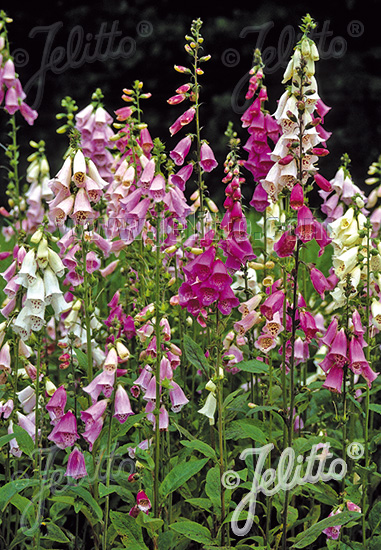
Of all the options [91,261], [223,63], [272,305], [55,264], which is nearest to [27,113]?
[91,261]

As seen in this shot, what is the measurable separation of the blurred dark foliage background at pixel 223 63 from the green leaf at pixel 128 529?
677 cm

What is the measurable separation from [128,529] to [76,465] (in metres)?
0.24

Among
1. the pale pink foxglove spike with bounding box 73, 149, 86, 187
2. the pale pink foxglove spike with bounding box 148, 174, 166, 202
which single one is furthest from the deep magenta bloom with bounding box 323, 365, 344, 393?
the pale pink foxglove spike with bounding box 73, 149, 86, 187

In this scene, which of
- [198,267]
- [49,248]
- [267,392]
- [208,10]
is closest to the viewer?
Result: [198,267]

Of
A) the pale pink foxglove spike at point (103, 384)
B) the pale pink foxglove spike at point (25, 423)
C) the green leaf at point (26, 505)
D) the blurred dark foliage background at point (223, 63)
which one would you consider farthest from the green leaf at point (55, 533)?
the blurred dark foliage background at point (223, 63)

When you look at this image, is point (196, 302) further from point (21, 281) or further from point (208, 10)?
point (208, 10)

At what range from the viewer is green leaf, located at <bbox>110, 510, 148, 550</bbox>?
2010 millimetres

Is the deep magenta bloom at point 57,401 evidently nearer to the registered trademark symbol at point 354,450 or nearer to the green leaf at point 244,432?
the green leaf at point 244,432

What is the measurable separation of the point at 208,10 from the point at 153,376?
7.78 m

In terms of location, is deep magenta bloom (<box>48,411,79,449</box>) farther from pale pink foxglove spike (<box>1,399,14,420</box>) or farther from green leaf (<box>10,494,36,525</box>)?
pale pink foxglove spike (<box>1,399,14,420</box>)

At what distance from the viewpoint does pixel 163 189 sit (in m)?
2.20

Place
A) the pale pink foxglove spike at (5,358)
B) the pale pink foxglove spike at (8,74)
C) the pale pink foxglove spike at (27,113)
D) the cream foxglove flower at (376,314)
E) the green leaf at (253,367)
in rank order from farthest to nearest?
the pale pink foxglove spike at (27,113) < the pale pink foxglove spike at (8,74) < the cream foxglove flower at (376,314) < the pale pink foxglove spike at (5,358) < the green leaf at (253,367)

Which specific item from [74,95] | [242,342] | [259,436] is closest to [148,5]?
[74,95]

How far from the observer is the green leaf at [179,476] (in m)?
2.04
